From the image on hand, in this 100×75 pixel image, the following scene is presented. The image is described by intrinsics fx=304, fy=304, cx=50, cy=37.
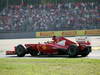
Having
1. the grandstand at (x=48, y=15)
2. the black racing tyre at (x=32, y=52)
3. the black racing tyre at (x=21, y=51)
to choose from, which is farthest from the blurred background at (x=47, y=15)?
the black racing tyre at (x=21, y=51)

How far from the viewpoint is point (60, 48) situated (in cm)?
1421

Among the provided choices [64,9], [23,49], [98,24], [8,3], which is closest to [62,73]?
[23,49]

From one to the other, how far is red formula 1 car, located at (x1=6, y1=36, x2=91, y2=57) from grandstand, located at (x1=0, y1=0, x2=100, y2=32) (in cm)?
2426

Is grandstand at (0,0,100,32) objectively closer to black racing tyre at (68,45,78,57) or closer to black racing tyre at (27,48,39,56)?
black racing tyre at (27,48,39,56)

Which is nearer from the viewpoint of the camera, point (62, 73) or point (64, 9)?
point (62, 73)

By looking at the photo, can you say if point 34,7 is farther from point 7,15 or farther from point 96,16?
point 96,16

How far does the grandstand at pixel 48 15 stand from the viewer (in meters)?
39.8

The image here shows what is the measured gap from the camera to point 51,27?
132ft

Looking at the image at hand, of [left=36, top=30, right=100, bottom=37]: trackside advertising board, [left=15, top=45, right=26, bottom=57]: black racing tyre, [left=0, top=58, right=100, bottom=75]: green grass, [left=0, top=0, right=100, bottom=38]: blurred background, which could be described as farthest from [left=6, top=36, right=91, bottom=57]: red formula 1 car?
[left=0, top=0, right=100, bottom=38]: blurred background

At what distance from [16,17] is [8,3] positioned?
2.91m

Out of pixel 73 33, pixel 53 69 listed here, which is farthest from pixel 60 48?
pixel 73 33

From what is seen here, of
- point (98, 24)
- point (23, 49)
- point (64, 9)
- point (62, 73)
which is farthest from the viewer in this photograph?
point (64, 9)

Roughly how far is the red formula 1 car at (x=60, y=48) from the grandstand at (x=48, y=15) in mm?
24258

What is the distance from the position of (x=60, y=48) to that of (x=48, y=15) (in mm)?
28243
